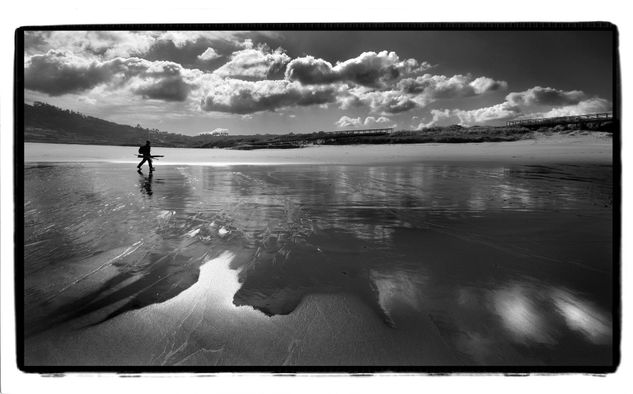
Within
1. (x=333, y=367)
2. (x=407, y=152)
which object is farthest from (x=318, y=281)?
(x=407, y=152)

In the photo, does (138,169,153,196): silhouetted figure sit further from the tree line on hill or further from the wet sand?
the tree line on hill

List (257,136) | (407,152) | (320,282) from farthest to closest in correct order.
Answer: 1. (407,152)
2. (257,136)
3. (320,282)

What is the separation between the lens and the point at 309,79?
3236 millimetres

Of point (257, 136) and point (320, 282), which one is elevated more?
point (257, 136)

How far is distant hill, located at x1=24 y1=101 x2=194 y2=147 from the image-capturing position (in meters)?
3.04

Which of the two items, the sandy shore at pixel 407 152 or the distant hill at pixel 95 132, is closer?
the distant hill at pixel 95 132

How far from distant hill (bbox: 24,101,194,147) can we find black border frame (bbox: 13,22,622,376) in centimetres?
67

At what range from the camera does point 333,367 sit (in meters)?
2.08

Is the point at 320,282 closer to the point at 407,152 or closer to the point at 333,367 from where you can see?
the point at 333,367

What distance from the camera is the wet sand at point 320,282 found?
2.15m

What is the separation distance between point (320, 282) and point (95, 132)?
314 cm

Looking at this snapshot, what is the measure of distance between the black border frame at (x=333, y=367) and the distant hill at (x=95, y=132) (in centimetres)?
67

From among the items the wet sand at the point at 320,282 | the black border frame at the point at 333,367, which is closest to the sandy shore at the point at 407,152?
the wet sand at the point at 320,282

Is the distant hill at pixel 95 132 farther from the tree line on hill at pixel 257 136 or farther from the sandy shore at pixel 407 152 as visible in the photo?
the sandy shore at pixel 407 152
